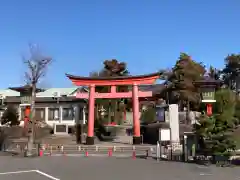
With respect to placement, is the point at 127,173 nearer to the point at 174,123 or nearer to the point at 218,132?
the point at 218,132

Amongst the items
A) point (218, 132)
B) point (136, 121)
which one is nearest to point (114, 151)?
point (136, 121)

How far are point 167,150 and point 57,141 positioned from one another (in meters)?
18.8

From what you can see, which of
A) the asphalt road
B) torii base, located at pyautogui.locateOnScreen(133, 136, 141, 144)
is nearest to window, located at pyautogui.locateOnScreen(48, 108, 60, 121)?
torii base, located at pyautogui.locateOnScreen(133, 136, 141, 144)

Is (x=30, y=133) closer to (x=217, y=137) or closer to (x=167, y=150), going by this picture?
(x=167, y=150)

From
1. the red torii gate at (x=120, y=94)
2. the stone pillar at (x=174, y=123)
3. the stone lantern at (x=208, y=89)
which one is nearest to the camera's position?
the stone lantern at (x=208, y=89)

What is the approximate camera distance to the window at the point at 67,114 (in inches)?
2058

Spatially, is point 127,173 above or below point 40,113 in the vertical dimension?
below

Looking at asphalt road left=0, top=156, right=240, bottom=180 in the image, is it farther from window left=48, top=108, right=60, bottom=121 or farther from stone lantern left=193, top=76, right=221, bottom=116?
window left=48, top=108, right=60, bottom=121

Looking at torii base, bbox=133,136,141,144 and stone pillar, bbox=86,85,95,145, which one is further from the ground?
stone pillar, bbox=86,85,95,145

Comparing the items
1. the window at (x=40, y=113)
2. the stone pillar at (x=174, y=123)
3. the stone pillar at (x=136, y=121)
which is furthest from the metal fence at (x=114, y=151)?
the window at (x=40, y=113)

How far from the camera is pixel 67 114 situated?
52500 mm

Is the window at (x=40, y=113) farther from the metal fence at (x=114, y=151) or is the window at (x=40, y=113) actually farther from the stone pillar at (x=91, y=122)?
the stone pillar at (x=91, y=122)

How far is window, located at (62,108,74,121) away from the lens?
172ft

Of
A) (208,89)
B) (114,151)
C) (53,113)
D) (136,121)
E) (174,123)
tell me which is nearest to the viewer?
(208,89)
